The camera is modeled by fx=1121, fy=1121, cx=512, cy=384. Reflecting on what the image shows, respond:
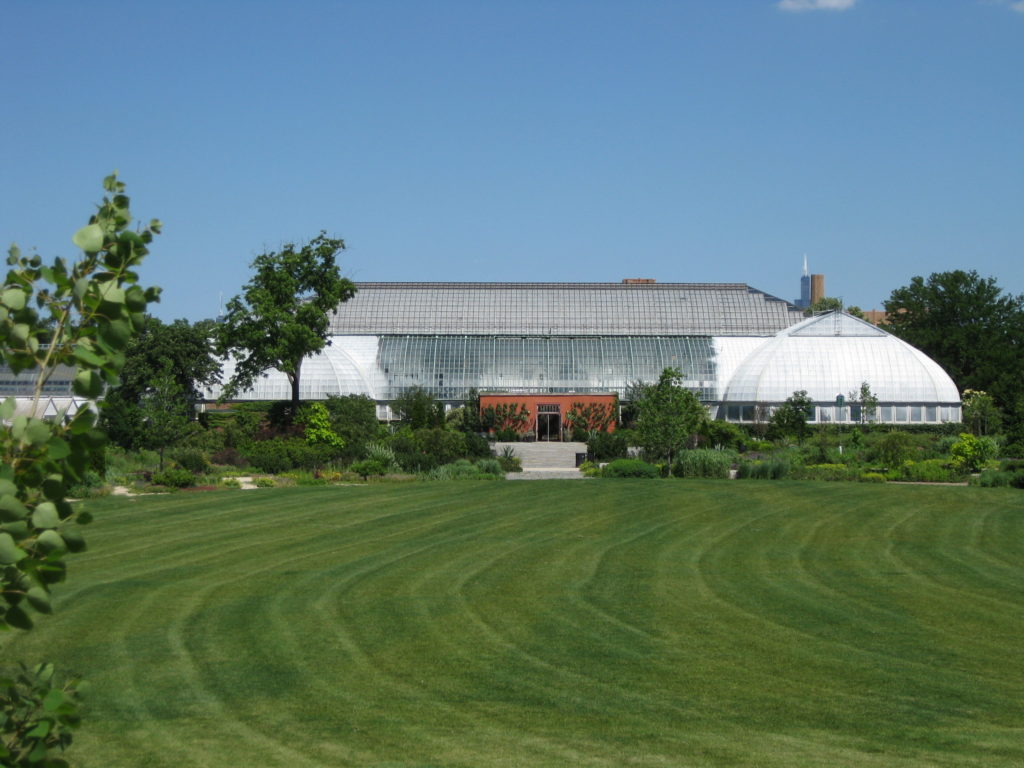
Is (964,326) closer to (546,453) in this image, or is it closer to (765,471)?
(546,453)

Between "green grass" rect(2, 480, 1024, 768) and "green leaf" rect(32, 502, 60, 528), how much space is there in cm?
556

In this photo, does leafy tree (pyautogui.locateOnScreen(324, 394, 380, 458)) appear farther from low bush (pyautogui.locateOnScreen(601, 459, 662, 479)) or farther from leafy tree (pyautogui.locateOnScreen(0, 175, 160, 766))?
leafy tree (pyautogui.locateOnScreen(0, 175, 160, 766))

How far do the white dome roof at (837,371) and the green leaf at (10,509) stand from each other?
6119 centimetres

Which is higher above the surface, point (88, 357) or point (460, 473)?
point (88, 357)

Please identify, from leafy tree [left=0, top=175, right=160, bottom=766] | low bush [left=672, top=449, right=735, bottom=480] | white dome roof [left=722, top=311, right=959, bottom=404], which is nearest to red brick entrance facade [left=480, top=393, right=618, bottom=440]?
white dome roof [left=722, top=311, right=959, bottom=404]

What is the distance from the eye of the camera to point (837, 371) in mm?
63062

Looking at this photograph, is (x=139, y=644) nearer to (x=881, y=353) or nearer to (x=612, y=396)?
(x=612, y=396)

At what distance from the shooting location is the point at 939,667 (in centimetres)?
1108

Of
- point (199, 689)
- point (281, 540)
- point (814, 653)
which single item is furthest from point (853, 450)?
point (199, 689)

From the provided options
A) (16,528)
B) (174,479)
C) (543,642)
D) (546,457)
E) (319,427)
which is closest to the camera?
(16,528)

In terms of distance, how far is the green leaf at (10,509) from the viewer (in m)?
2.72

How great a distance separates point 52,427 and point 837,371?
63.1 m

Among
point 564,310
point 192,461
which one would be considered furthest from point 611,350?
point 192,461

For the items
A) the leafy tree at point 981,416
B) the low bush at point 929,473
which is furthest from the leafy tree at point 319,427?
the leafy tree at point 981,416
